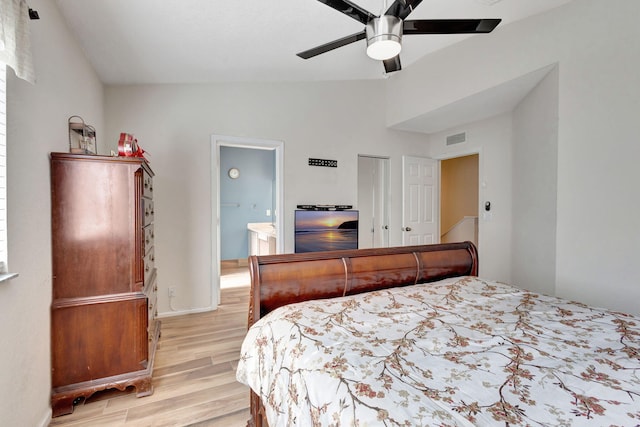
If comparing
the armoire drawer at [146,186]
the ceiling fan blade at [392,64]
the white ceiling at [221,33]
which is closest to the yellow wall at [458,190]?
the white ceiling at [221,33]

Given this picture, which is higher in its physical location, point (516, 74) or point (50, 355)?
point (516, 74)

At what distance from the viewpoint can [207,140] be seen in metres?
3.49

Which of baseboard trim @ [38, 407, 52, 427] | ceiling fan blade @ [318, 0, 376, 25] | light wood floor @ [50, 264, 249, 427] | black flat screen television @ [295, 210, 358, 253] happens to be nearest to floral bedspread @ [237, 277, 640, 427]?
light wood floor @ [50, 264, 249, 427]

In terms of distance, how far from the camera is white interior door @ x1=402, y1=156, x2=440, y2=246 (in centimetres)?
461

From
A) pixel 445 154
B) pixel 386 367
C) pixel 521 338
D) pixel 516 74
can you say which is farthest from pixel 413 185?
pixel 386 367

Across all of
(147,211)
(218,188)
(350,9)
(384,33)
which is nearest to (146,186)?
(147,211)

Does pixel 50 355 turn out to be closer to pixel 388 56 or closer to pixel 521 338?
pixel 521 338

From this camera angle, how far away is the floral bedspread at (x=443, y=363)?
744 millimetres

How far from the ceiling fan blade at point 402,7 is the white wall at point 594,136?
187 centimetres

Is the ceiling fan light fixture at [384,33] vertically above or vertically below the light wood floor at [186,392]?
above

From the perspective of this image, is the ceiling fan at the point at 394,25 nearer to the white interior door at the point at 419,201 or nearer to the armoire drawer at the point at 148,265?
the armoire drawer at the point at 148,265

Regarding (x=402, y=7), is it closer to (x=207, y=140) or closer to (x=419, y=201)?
(x=207, y=140)

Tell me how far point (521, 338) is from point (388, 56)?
1.61m

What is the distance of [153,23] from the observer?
6.89 feet
